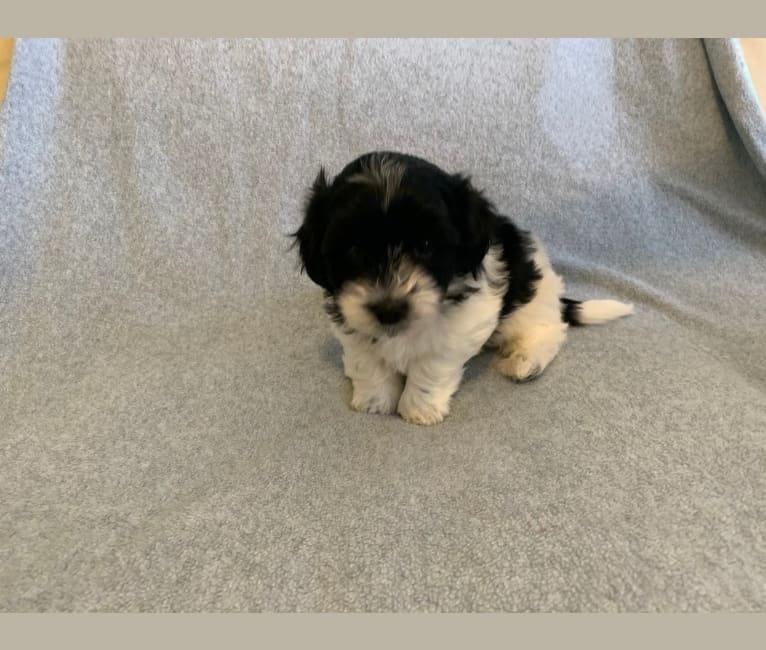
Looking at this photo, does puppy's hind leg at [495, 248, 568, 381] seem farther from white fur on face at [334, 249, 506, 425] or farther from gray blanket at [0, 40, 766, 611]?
white fur on face at [334, 249, 506, 425]

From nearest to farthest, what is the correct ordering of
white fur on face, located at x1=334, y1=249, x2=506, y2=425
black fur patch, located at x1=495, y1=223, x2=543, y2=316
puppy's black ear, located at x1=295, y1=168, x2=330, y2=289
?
puppy's black ear, located at x1=295, y1=168, x2=330, y2=289 < white fur on face, located at x1=334, y1=249, x2=506, y2=425 < black fur patch, located at x1=495, y1=223, x2=543, y2=316

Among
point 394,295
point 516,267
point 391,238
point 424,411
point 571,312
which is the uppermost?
point 391,238

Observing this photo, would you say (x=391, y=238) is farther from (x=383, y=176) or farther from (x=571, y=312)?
(x=571, y=312)

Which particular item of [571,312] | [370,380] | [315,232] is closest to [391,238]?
[315,232]

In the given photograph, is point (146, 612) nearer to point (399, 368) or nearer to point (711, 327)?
point (399, 368)

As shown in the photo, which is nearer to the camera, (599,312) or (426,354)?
(426,354)

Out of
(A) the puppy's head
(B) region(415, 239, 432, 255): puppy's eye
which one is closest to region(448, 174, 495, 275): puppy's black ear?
(A) the puppy's head
